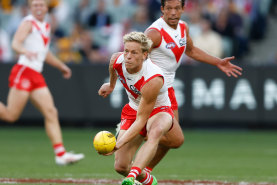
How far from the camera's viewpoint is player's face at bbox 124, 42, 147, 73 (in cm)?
715

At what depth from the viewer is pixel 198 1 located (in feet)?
63.5

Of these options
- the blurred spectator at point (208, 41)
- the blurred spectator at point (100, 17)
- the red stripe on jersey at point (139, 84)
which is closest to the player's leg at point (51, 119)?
the red stripe on jersey at point (139, 84)

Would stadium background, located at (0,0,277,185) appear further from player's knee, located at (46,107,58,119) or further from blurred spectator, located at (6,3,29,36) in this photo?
player's knee, located at (46,107,58,119)

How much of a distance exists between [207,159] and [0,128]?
7.89 meters

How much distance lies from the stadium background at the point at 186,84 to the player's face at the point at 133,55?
3.96 metres

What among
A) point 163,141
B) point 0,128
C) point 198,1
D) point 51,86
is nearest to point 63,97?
point 51,86

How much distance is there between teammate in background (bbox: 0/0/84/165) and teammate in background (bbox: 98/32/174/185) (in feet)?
9.28

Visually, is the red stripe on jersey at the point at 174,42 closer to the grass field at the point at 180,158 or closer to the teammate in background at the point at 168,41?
the teammate in background at the point at 168,41

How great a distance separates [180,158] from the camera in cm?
1184

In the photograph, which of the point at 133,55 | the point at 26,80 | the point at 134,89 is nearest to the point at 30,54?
the point at 26,80

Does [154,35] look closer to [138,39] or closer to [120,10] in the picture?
[138,39]

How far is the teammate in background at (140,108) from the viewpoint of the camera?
7.15 m

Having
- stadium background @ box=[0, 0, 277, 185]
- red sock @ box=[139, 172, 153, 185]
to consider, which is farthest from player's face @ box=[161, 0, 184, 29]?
stadium background @ box=[0, 0, 277, 185]

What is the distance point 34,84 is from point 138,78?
3.70 meters
